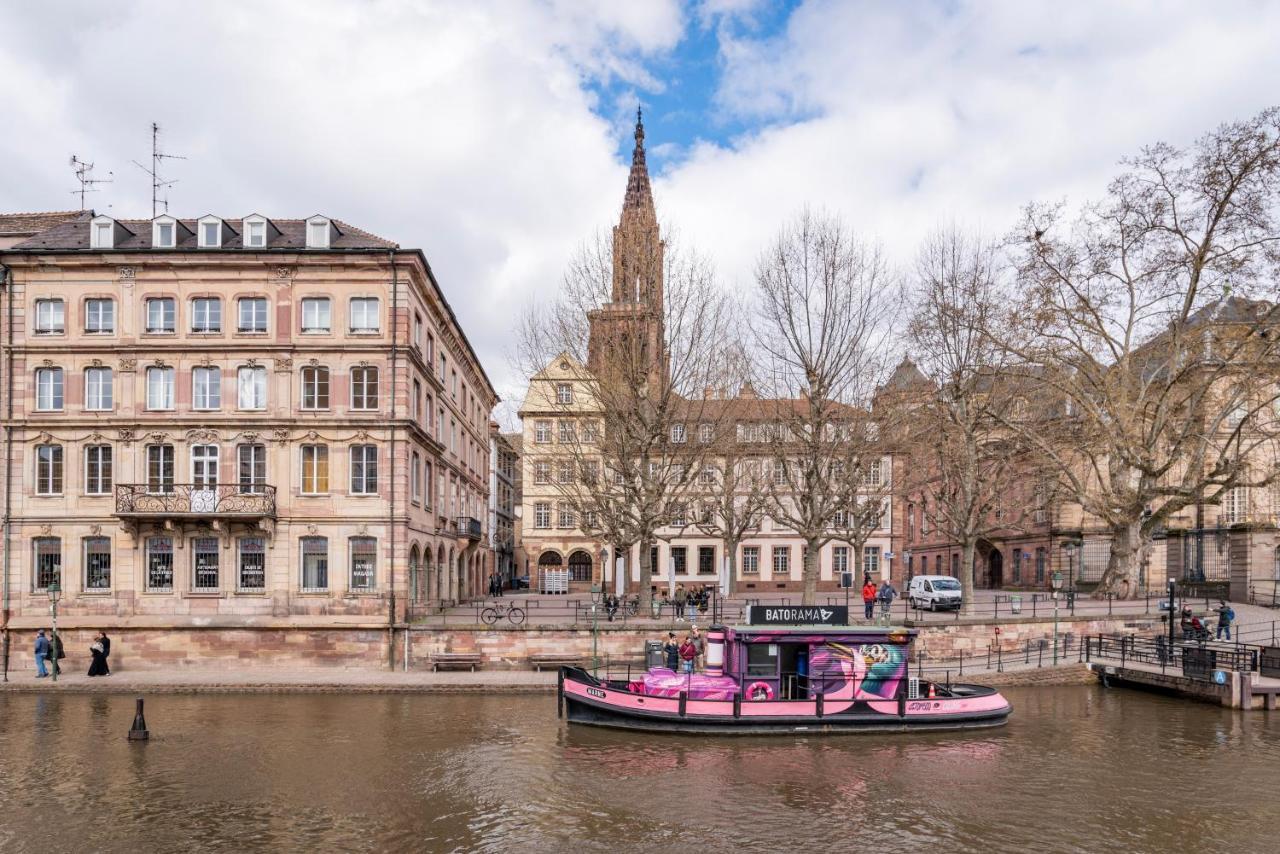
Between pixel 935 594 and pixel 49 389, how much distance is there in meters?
36.0

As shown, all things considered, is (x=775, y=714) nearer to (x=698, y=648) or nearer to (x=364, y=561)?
(x=698, y=648)

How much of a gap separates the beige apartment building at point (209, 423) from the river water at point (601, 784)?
798cm

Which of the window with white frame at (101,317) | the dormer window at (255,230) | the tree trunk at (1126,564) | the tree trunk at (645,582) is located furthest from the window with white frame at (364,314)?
the tree trunk at (1126,564)

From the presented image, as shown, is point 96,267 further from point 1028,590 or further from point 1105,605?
point 1028,590

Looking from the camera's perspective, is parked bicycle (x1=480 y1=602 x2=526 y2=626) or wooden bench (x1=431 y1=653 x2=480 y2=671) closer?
wooden bench (x1=431 y1=653 x2=480 y2=671)

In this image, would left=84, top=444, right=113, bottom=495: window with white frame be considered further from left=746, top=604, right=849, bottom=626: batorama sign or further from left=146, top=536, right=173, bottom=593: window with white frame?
left=746, top=604, right=849, bottom=626: batorama sign

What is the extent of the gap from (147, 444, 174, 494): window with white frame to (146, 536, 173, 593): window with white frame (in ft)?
6.66

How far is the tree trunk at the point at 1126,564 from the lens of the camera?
43.7 meters

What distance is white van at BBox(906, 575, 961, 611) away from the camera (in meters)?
43.6

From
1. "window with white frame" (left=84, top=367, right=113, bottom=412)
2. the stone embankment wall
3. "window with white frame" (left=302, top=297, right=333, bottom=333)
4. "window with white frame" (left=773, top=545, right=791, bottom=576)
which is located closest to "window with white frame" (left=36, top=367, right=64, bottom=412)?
"window with white frame" (left=84, top=367, right=113, bottom=412)

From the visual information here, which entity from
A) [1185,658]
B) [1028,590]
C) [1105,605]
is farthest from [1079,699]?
[1028,590]

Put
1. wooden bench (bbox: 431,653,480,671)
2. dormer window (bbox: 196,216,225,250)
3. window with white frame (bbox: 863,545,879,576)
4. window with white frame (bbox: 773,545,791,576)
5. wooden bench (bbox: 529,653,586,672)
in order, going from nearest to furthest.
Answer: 1. wooden bench (bbox: 431,653,480,671)
2. wooden bench (bbox: 529,653,586,672)
3. dormer window (bbox: 196,216,225,250)
4. window with white frame (bbox: 863,545,879,576)
5. window with white frame (bbox: 773,545,791,576)

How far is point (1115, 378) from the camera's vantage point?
4462 cm

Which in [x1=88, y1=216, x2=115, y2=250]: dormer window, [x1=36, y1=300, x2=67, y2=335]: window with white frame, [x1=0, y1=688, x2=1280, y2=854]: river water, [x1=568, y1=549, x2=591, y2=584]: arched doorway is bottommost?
[x1=568, y1=549, x2=591, y2=584]: arched doorway
